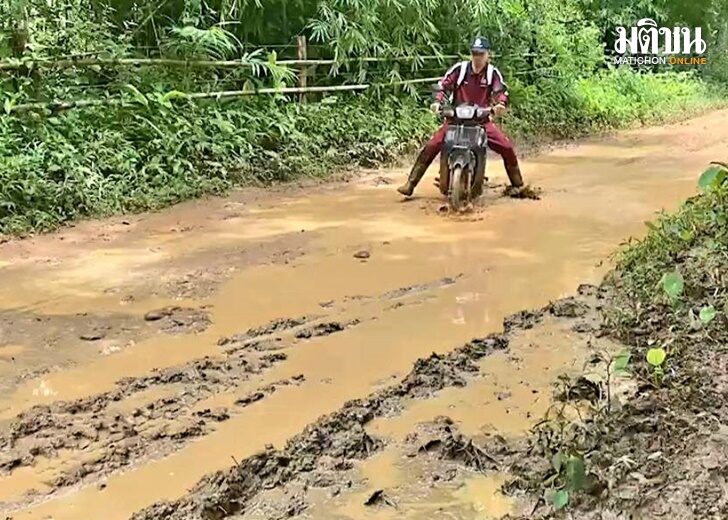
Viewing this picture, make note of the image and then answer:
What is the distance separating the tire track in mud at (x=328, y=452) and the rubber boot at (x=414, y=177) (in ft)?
14.5

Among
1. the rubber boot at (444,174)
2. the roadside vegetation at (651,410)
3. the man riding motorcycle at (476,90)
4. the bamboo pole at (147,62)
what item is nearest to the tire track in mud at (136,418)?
the roadside vegetation at (651,410)

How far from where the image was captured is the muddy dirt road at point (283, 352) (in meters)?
3.35

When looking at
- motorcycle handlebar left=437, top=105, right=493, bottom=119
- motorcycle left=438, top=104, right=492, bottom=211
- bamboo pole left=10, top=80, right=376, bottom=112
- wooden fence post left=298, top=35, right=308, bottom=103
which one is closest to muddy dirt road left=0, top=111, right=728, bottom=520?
motorcycle left=438, top=104, right=492, bottom=211

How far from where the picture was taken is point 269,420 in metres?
3.94

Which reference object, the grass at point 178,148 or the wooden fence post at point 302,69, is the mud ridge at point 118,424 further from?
the wooden fence post at point 302,69

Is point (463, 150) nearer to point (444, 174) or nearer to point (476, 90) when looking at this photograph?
point (444, 174)

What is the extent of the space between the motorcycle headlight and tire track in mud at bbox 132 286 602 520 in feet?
12.8

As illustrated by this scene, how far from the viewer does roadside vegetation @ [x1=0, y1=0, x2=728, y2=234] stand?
326 inches

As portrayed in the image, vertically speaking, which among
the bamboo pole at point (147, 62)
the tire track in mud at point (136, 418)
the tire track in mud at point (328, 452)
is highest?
the bamboo pole at point (147, 62)

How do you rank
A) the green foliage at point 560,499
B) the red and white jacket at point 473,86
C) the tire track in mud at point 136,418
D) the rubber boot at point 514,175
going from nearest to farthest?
the green foliage at point 560,499, the tire track in mud at point 136,418, the red and white jacket at point 473,86, the rubber boot at point 514,175

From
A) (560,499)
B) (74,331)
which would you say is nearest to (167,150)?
(74,331)

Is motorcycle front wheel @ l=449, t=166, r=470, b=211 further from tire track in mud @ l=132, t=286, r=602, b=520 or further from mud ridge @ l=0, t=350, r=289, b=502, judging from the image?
mud ridge @ l=0, t=350, r=289, b=502

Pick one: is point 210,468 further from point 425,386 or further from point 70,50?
point 70,50

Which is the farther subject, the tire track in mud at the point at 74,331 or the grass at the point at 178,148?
the grass at the point at 178,148
